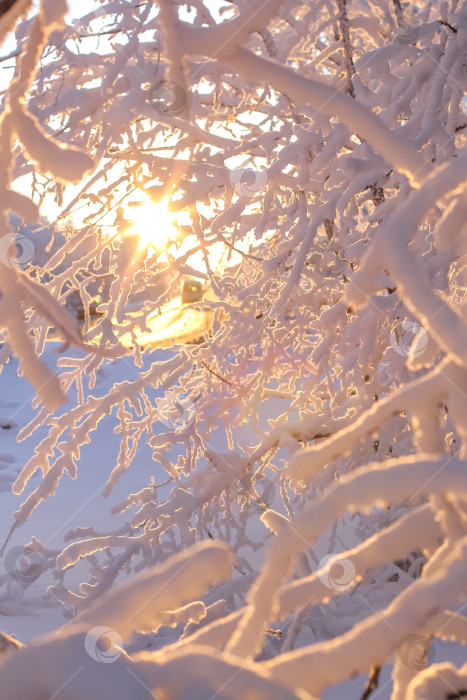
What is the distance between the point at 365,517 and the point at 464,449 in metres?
2.80

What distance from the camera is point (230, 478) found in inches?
132

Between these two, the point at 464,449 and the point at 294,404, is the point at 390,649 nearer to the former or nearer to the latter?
the point at 464,449

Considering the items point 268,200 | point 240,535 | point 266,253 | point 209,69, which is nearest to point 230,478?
point 240,535
